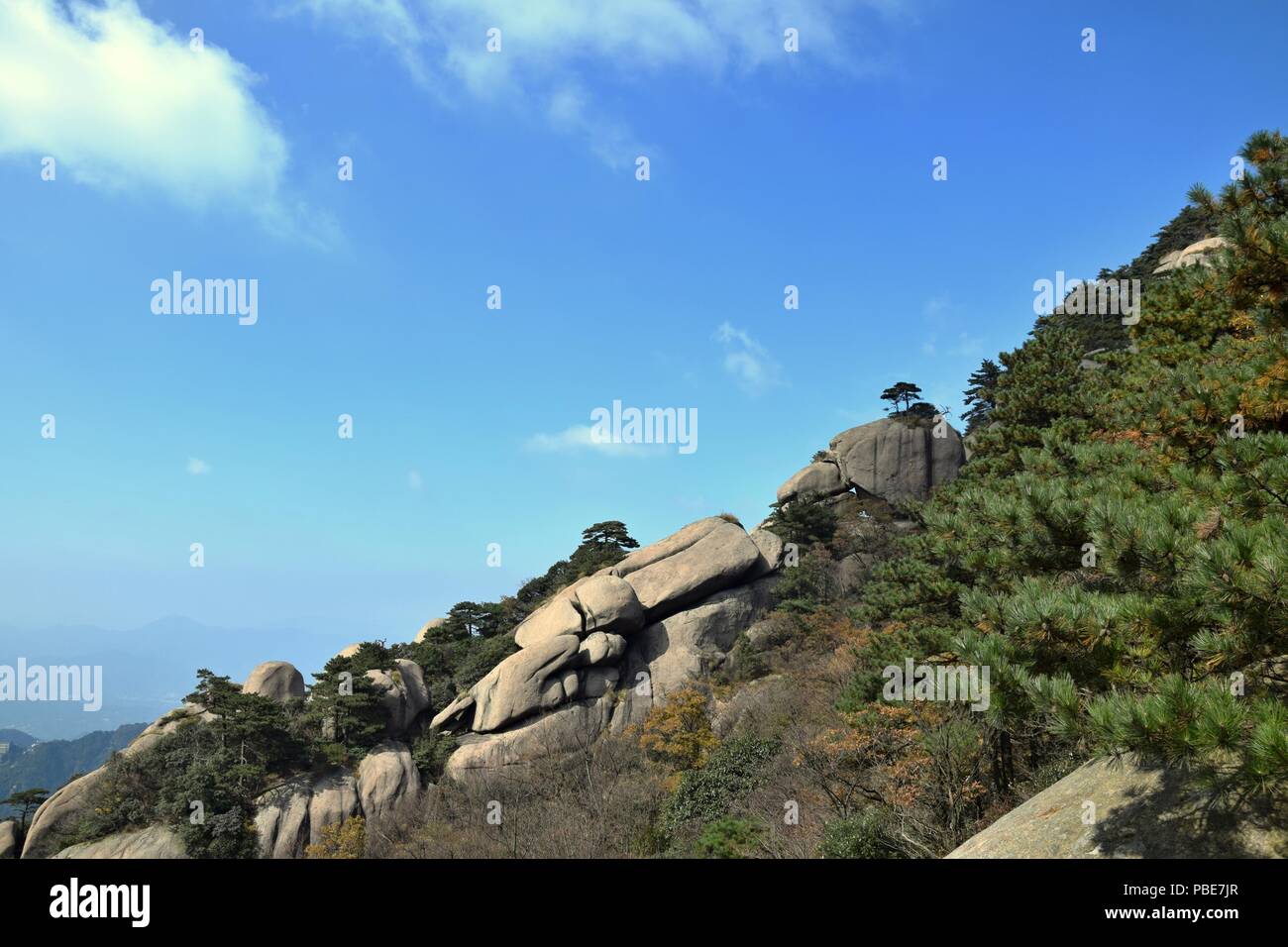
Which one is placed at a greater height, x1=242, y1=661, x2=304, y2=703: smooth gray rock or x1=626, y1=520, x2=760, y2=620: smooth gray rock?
x1=626, y1=520, x2=760, y2=620: smooth gray rock

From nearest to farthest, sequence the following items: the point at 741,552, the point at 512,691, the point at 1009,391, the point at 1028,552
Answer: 1. the point at 1028,552
2. the point at 1009,391
3. the point at 512,691
4. the point at 741,552

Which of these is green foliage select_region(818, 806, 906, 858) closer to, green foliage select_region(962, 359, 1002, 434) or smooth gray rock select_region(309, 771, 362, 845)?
smooth gray rock select_region(309, 771, 362, 845)

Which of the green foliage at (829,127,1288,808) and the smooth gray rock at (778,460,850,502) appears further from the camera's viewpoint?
the smooth gray rock at (778,460,850,502)

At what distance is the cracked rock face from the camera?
2861cm

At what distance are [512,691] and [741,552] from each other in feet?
41.8

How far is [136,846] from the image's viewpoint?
22.1 m

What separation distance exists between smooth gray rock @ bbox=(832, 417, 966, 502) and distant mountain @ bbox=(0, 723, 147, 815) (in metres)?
142

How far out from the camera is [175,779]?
78.1 ft

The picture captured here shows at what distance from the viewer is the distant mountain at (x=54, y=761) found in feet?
428

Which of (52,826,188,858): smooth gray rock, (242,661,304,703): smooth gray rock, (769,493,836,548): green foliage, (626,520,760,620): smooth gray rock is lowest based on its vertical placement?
(52,826,188,858): smooth gray rock

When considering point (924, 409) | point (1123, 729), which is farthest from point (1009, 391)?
point (924, 409)

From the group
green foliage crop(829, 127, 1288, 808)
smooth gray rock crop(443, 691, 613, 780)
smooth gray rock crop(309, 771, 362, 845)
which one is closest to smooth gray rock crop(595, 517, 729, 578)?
smooth gray rock crop(443, 691, 613, 780)

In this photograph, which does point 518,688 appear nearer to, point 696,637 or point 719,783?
point 696,637

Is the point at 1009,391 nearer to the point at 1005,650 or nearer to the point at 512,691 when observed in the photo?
the point at 1005,650
